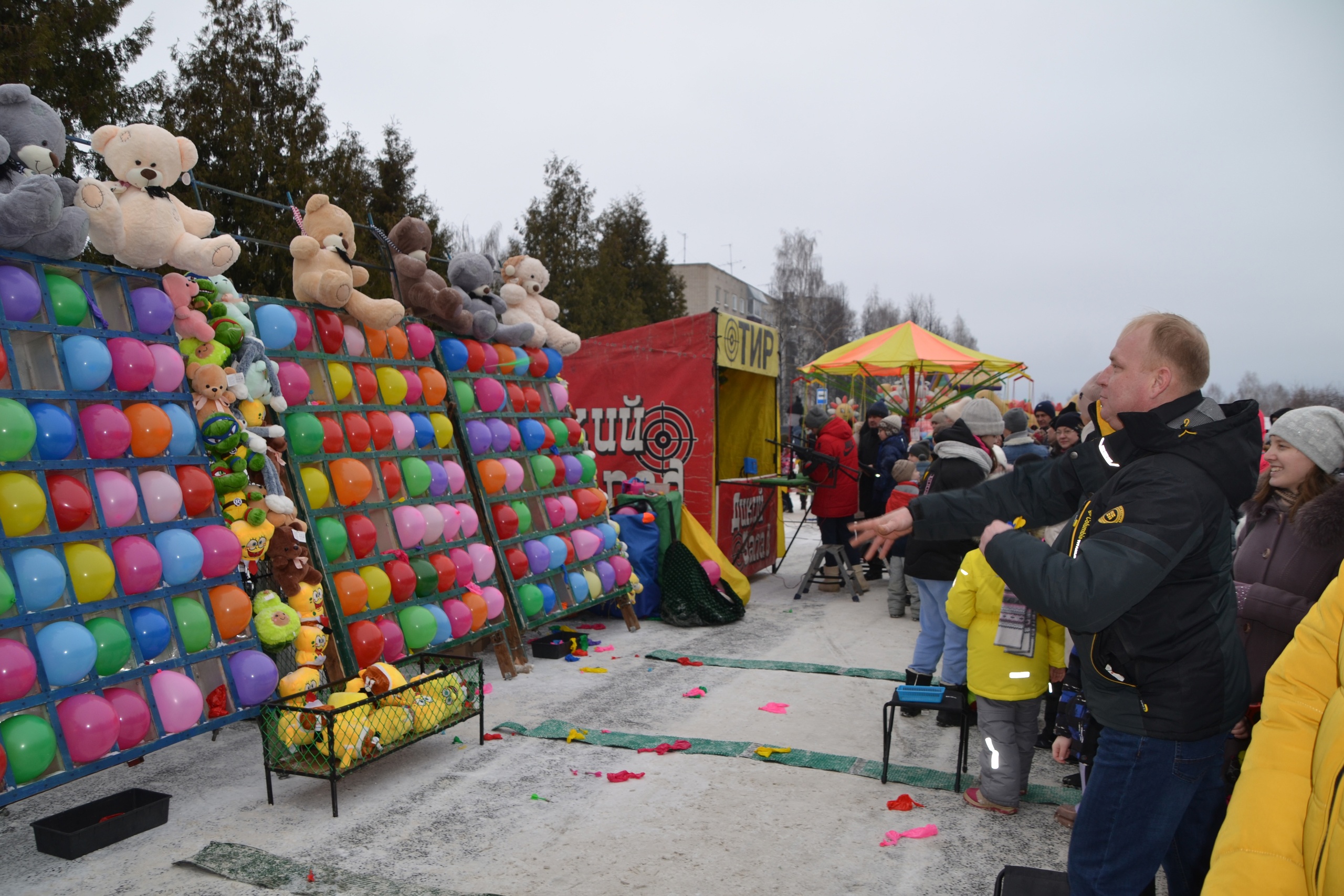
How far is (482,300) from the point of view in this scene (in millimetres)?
6957

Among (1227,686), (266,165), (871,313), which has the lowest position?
(1227,686)

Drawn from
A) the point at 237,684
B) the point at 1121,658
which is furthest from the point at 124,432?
the point at 1121,658

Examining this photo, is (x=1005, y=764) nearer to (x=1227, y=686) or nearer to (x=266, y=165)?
(x=1227, y=686)

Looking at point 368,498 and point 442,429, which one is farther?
point 442,429

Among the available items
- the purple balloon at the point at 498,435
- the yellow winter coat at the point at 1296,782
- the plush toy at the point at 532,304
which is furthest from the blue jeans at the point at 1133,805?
the plush toy at the point at 532,304

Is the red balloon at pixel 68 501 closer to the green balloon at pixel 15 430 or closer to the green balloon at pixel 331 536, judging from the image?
the green balloon at pixel 15 430

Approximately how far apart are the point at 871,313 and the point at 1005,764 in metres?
65.2

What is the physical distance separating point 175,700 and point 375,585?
1.41m

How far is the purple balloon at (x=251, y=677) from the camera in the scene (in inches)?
165

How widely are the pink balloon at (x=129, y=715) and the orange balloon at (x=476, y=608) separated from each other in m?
2.30

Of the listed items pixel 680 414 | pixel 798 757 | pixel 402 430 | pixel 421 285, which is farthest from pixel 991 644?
pixel 680 414

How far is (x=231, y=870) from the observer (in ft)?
11.1

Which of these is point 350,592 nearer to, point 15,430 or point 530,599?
A: point 530,599

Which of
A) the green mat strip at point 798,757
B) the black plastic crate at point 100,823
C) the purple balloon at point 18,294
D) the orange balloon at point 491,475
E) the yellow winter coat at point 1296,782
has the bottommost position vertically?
the green mat strip at point 798,757
